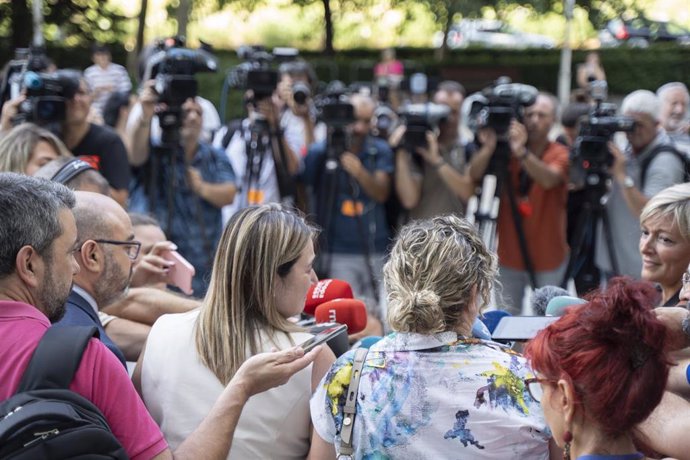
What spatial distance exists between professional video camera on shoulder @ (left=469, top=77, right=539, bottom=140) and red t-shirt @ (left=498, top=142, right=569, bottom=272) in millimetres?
401

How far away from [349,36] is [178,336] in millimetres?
24155

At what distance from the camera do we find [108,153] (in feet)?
16.6

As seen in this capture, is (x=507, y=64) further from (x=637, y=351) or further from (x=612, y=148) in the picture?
(x=637, y=351)

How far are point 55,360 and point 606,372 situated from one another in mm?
1108

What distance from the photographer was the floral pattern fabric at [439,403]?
2.23 meters

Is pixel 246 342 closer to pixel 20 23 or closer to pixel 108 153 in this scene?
pixel 108 153

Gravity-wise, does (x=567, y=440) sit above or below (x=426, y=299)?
below

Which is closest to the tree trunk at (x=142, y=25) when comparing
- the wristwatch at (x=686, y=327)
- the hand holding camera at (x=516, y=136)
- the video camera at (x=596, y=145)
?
the hand holding camera at (x=516, y=136)

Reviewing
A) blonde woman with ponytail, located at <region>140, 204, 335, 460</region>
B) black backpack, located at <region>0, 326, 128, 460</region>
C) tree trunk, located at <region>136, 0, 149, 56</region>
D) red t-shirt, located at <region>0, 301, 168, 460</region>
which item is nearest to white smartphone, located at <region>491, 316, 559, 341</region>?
blonde woman with ponytail, located at <region>140, 204, 335, 460</region>

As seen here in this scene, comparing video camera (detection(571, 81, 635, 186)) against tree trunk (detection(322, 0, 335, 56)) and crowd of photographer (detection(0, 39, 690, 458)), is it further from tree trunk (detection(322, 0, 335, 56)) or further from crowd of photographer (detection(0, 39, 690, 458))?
tree trunk (detection(322, 0, 335, 56))

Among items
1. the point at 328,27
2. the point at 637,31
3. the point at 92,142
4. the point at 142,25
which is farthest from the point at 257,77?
the point at 328,27

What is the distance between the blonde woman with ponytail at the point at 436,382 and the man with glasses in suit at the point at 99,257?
2.51 feet

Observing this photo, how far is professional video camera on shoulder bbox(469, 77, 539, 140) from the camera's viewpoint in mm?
5898

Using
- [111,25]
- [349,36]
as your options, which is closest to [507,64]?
[349,36]
